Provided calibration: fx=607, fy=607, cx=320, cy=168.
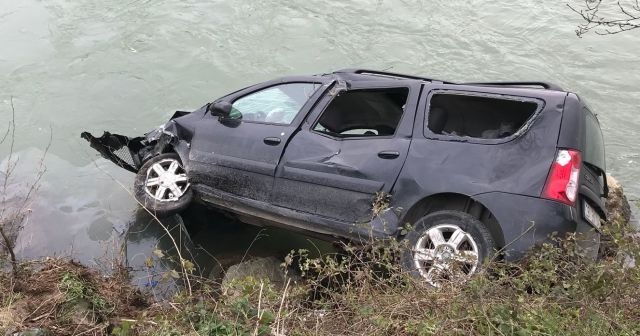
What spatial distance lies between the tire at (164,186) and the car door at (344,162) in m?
1.29

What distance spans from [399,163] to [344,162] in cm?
54

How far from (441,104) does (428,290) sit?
2.22 metres

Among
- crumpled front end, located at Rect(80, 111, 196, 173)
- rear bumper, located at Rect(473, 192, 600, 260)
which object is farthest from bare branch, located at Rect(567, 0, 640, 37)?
crumpled front end, located at Rect(80, 111, 196, 173)

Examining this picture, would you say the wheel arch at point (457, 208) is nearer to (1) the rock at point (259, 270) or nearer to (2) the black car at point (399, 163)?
(2) the black car at point (399, 163)

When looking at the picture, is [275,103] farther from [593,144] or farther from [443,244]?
[593,144]

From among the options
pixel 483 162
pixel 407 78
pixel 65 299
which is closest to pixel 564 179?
pixel 483 162

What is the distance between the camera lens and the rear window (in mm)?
4867

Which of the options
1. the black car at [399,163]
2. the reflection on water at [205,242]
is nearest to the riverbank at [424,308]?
the black car at [399,163]

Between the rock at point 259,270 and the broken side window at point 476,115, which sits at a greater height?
the broken side window at point 476,115

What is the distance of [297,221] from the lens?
5812 millimetres

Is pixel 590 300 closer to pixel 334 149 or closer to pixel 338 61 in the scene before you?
pixel 334 149

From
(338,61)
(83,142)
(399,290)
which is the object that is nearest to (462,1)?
(338,61)

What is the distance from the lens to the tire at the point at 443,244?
4586 mm

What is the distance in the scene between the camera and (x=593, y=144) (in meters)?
5.03
